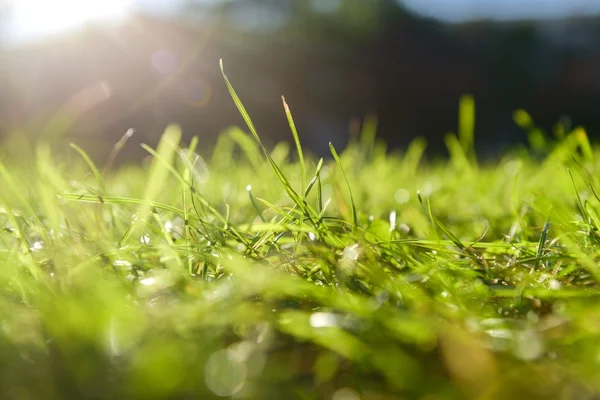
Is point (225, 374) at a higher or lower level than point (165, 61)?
higher

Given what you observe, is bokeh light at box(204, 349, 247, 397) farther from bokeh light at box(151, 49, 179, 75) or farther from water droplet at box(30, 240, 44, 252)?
bokeh light at box(151, 49, 179, 75)

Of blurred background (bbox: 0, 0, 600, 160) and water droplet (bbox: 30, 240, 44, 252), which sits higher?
water droplet (bbox: 30, 240, 44, 252)

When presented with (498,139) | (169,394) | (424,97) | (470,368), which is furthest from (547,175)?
(424,97)

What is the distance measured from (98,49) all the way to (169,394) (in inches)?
222

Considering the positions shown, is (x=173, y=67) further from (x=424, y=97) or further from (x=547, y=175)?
(x=547, y=175)

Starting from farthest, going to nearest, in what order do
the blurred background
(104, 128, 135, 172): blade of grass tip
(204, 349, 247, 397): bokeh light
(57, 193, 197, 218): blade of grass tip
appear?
1. the blurred background
2. (104, 128, 135, 172): blade of grass tip
3. (57, 193, 197, 218): blade of grass tip
4. (204, 349, 247, 397): bokeh light

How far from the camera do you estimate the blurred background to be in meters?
5.34

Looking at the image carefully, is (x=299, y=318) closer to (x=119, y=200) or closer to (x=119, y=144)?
(x=119, y=200)

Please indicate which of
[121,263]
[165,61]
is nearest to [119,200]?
[121,263]

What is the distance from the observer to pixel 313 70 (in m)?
5.71

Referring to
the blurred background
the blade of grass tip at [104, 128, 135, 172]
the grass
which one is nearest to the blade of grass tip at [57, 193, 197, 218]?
the grass

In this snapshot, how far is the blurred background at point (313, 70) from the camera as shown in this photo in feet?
17.5

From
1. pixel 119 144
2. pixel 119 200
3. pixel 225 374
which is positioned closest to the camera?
pixel 225 374

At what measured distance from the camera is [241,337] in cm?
36
